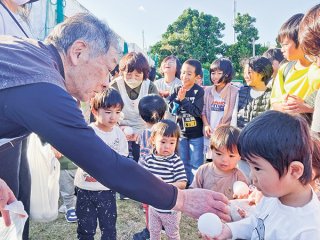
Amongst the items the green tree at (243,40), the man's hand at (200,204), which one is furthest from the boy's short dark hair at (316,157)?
the green tree at (243,40)

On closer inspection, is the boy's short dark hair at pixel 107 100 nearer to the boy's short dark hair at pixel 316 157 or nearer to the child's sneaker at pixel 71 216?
the child's sneaker at pixel 71 216

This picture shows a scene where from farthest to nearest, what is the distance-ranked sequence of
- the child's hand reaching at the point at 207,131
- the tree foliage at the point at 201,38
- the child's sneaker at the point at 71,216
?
the tree foliage at the point at 201,38 → the child's hand reaching at the point at 207,131 → the child's sneaker at the point at 71,216

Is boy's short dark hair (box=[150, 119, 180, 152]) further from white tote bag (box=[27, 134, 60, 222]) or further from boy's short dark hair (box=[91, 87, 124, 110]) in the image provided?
white tote bag (box=[27, 134, 60, 222])

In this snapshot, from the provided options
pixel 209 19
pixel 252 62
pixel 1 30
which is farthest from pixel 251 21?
pixel 1 30

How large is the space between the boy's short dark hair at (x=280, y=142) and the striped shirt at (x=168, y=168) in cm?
121

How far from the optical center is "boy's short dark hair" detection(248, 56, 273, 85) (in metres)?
3.45

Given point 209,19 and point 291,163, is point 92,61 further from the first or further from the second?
point 209,19

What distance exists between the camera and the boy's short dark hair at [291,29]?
2.41 m

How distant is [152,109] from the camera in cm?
307

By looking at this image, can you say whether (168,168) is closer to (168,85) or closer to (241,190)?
(241,190)

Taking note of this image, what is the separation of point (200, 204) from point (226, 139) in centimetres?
81

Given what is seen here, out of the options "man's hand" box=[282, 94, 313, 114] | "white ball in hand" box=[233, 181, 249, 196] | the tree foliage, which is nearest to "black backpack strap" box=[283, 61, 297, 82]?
"man's hand" box=[282, 94, 313, 114]

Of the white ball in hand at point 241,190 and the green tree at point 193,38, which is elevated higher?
the green tree at point 193,38

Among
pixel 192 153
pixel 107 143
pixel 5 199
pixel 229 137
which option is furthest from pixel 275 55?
pixel 5 199
